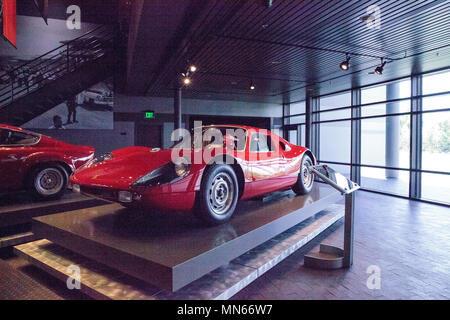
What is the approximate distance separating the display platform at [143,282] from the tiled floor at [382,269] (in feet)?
0.81

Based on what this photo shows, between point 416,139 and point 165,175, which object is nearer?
point 165,175

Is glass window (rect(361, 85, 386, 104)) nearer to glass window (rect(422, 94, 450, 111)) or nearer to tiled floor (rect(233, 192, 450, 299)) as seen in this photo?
glass window (rect(422, 94, 450, 111))

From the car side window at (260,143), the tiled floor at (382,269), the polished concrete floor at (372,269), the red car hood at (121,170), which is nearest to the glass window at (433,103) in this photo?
the tiled floor at (382,269)

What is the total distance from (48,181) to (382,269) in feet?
16.5

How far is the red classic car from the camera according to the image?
4.27 m

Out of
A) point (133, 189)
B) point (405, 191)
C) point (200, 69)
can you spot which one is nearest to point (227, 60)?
point (200, 69)

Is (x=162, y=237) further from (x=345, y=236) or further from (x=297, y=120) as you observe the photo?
(x=297, y=120)

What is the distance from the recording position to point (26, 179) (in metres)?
4.41

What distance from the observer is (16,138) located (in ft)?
14.7

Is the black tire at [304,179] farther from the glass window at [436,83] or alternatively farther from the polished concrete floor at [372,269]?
the glass window at [436,83]

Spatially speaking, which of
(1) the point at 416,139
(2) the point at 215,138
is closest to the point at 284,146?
(2) the point at 215,138
